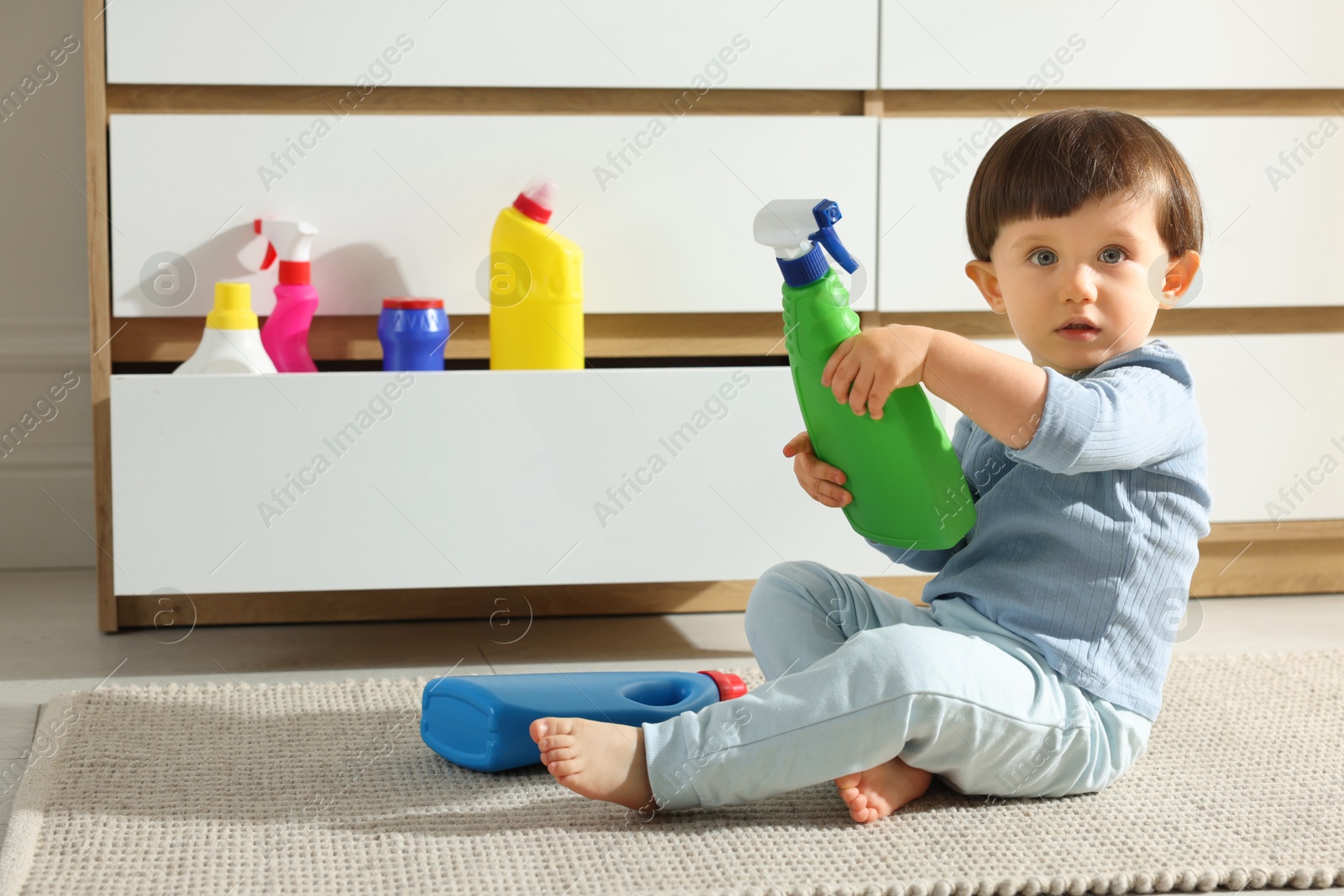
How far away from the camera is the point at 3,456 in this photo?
160 cm

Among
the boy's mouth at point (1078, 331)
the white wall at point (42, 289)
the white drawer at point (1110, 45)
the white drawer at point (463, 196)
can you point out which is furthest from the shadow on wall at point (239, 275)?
the boy's mouth at point (1078, 331)

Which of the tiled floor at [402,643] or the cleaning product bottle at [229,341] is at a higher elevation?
the cleaning product bottle at [229,341]

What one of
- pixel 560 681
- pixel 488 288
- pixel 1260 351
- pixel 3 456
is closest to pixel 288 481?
pixel 488 288

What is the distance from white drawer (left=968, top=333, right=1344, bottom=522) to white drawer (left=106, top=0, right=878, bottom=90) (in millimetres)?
505

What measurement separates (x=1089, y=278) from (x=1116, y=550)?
179 millimetres

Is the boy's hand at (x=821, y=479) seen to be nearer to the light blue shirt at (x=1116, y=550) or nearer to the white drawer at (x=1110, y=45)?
the light blue shirt at (x=1116, y=550)

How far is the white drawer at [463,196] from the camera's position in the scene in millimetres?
1190

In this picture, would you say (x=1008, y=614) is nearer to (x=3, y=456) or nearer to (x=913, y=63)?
(x=913, y=63)

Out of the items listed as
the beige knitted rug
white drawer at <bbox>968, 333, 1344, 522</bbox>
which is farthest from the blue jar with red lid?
Answer: white drawer at <bbox>968, 333, 1344, 522</bbox>

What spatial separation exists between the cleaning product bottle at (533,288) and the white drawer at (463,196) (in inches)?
1.3

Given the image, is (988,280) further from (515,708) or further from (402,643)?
(402,643)

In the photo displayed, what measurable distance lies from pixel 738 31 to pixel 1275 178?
0.61 m

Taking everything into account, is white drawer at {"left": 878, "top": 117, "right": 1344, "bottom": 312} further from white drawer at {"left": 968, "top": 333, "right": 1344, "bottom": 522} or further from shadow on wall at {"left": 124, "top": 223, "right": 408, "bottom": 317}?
shadow on wall at {"left": 124, "top": 223, "right": 408, "bottom": 317}

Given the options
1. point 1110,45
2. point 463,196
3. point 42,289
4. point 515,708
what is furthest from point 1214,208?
point 42,289
